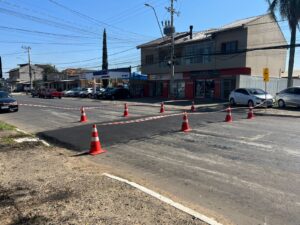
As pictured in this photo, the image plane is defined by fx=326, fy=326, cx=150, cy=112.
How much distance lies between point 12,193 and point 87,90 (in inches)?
2087

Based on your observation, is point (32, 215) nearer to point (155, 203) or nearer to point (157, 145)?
point (155, 203)

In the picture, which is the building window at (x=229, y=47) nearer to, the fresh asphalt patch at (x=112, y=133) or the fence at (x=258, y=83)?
the fence at (x=258, y=83)

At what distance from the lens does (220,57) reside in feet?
122

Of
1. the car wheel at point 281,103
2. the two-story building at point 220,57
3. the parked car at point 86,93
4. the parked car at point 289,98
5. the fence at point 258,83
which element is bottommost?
the parked car at point 86,93

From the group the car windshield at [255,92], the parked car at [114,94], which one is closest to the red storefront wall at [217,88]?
the car windshield at [255,92]

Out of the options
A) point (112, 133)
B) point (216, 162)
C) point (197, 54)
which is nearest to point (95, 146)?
point (112, 133)

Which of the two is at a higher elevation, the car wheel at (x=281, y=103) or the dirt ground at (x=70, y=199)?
the car wheel at (x=281, y=103)

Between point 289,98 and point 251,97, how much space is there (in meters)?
2.92

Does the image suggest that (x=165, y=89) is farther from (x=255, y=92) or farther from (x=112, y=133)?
(x=112, y=133)

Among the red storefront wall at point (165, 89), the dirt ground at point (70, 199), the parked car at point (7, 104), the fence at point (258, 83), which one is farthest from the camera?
the red storefront wall at point (165, 89)

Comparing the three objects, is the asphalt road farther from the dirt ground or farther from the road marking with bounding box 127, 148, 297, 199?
the dirt ground

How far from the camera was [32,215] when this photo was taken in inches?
179

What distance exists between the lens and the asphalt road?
5.14 m

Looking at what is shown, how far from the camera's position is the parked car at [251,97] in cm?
2546
